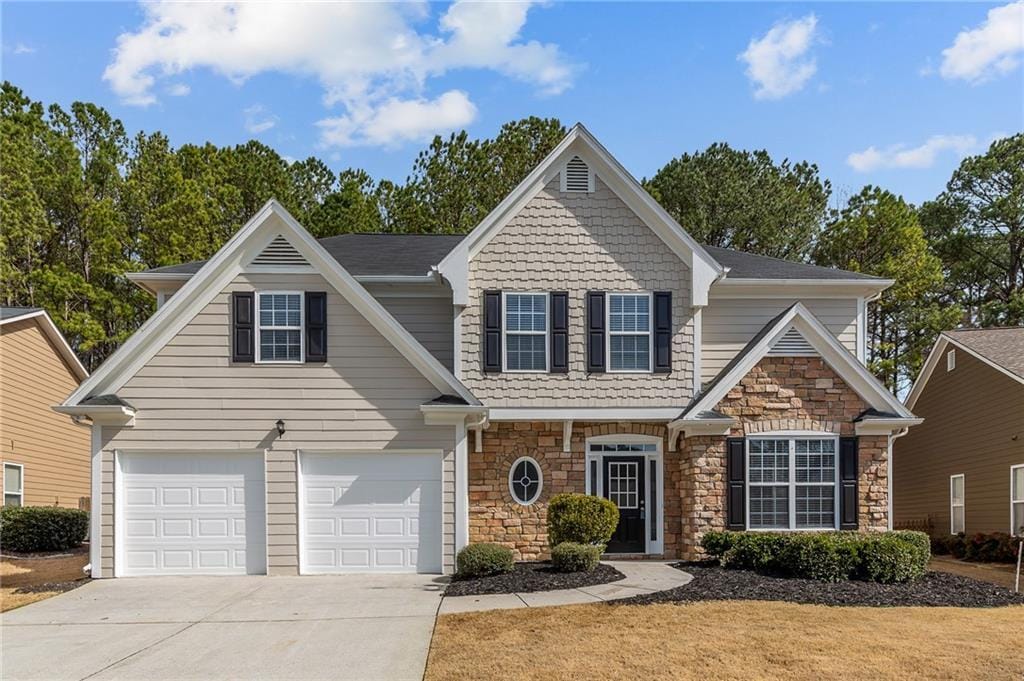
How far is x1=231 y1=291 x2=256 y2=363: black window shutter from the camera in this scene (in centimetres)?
1430

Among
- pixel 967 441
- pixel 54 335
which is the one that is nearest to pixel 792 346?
pixel 967 441

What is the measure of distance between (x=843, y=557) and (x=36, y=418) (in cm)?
1893

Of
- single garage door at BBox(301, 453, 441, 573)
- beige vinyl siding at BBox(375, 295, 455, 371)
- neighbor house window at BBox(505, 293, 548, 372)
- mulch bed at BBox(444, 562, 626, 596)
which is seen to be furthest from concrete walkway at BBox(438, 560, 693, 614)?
beige vinyl siding at BBox(375, 295, 455, 371)

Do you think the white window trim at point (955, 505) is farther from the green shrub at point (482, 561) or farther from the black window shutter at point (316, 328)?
the black window shutter at point (316, 328)

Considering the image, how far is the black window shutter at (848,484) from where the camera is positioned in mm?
15031

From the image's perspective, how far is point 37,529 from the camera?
59.4ft

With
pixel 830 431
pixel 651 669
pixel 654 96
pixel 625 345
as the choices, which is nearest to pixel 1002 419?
pixel 830 431

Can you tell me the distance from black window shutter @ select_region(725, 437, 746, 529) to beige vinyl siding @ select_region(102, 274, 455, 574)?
4.90 metres

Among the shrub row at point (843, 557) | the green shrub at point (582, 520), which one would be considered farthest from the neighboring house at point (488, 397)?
the green shrub at point (582, 520)

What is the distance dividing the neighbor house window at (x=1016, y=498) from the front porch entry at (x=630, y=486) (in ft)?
28.2

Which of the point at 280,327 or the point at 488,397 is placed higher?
the point at 280,327

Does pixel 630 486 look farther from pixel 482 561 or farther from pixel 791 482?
pixel 482 561

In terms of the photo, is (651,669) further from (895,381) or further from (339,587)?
(895,381)

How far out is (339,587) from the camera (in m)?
12.9
